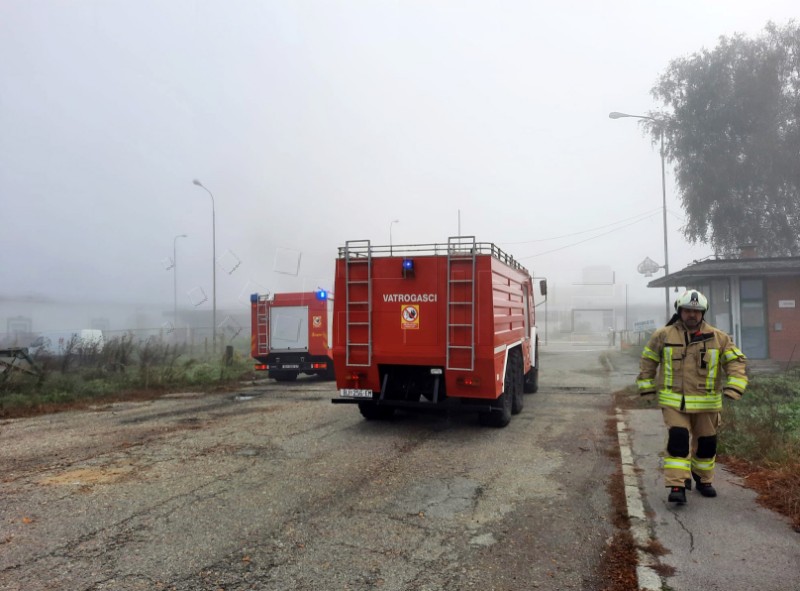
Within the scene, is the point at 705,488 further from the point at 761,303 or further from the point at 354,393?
the point at 761,303

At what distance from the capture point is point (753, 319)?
18922mm

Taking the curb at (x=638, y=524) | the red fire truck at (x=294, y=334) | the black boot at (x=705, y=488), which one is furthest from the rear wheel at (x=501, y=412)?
the red fire truck at (x=294, y=334)

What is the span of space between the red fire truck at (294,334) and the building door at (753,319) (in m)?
13.4

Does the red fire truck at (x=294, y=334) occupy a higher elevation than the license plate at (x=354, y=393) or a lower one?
higher

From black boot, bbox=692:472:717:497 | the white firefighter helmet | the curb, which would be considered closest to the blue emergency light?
the curb

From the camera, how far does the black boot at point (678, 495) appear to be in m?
4.89

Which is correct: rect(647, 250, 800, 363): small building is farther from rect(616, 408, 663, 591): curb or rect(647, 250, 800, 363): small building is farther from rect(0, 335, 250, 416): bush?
rect(0, 335, 250, 416): bush

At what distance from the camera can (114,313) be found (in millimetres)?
48594

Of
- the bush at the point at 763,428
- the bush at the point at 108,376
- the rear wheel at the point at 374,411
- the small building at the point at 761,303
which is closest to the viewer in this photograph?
the bush at the point at 763,428

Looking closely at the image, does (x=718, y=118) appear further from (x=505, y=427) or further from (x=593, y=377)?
(x=505, y=427)

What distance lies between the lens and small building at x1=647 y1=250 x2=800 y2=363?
59.6 feet

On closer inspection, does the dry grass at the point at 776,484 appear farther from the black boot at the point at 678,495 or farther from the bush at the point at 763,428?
the black boot at the point at 678,495

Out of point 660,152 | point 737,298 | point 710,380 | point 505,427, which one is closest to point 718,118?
point 660,152

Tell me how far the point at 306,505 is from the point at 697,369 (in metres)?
3.57
